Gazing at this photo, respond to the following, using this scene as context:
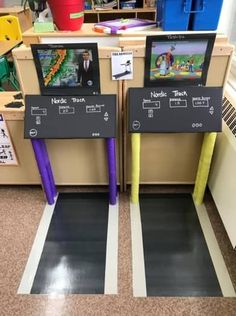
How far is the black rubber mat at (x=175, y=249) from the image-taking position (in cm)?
139

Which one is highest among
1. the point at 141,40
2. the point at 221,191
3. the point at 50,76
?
the point at 141,40

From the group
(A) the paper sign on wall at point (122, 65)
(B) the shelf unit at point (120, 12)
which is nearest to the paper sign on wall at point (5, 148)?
(A) the paper sign on wall at point (122, 65)

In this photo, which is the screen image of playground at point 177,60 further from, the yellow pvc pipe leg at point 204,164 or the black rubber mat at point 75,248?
the black rubber mat at point 75,248

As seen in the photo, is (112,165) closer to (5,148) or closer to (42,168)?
(42,168)

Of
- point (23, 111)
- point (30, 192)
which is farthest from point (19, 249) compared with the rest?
point (23, 111)

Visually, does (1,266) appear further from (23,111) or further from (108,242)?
(23,111)

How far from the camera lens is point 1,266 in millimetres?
1520

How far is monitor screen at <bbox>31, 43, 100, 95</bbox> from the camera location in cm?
136

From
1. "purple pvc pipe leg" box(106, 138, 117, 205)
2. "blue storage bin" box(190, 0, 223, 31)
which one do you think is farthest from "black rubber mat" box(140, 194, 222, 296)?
"blue storage bin" box(190, 0, 223, 31)

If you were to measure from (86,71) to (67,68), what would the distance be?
0.36ft

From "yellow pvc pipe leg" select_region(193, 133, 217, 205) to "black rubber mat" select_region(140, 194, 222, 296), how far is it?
0.11m

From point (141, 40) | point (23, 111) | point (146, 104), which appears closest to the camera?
point (141, 40)

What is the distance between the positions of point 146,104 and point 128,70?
222mm

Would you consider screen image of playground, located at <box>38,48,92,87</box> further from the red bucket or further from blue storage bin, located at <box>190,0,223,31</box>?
blue storage bin, located at <box>190,0,223,31</box>
